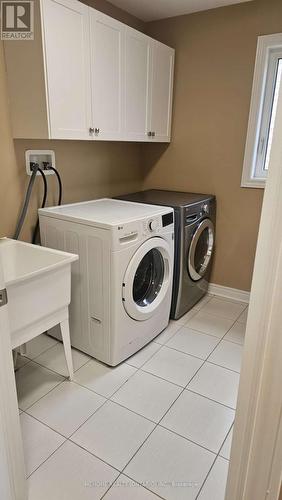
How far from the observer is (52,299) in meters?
1.53

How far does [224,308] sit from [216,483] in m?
1.55

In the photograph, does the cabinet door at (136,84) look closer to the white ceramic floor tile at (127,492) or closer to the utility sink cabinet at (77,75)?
the utility sink cabinet at (77,75)

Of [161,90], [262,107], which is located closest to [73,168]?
[161,90]

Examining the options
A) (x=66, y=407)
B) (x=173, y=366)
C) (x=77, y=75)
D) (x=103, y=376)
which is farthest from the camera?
(x=173, y=366)

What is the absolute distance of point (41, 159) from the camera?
6.66ft

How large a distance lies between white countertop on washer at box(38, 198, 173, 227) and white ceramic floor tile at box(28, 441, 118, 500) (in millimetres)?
1064

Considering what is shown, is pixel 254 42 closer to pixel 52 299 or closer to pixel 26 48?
pixel 26 48

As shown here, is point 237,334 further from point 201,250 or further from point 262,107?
point 262,107

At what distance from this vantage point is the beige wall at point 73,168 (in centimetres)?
184

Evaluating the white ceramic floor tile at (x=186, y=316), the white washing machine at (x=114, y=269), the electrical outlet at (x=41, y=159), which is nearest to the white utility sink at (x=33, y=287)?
the white washing machine at (x=114, y=269)

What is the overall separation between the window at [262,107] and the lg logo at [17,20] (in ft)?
5.18

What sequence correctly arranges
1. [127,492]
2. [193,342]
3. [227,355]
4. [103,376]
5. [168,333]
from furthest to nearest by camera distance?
[168,333]
[193,342]
[227,355]
[103,376]
[127,492]

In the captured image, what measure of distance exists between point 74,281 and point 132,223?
52cm

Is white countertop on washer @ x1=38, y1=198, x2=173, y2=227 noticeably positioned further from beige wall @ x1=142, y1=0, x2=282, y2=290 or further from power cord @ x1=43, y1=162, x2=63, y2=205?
beige wall @ x1=142, y1=0, x2=282, y2=290
